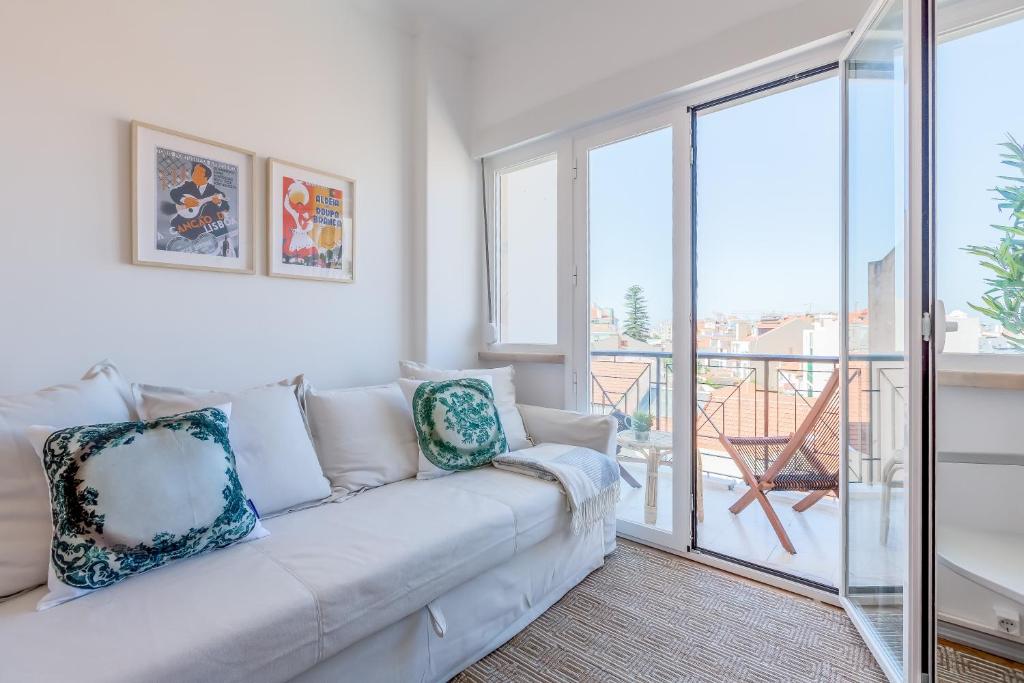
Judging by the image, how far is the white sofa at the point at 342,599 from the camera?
3.10ft

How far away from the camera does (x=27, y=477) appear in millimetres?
1215

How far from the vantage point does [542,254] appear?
286 centimetres

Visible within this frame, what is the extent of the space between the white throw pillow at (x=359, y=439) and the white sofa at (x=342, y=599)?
0.29 feet

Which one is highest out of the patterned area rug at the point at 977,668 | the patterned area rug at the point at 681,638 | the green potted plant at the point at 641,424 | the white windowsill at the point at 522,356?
the white windowsill at the point at 522,356

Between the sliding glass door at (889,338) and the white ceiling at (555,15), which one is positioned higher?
the white ceiling at (555,15)

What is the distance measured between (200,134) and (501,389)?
1764 mm

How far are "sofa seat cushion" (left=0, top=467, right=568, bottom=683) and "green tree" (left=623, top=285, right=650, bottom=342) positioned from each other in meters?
1.13

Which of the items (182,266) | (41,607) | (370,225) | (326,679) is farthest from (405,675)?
(370,225)

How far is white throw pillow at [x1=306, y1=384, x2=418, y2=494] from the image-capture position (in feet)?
6.12

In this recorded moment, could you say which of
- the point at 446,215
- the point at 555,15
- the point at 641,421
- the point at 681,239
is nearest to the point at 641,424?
the point at 641,421

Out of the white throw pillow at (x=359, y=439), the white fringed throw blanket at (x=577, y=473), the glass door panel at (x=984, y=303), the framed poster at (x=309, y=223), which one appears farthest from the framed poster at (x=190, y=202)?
the glass door panel at (x=984, y=303)

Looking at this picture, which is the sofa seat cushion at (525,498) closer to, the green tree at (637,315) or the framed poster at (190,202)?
the green tree at (637,315)

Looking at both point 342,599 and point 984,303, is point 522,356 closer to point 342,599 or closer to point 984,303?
point 342,599

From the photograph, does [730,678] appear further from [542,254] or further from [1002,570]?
[542,254]
